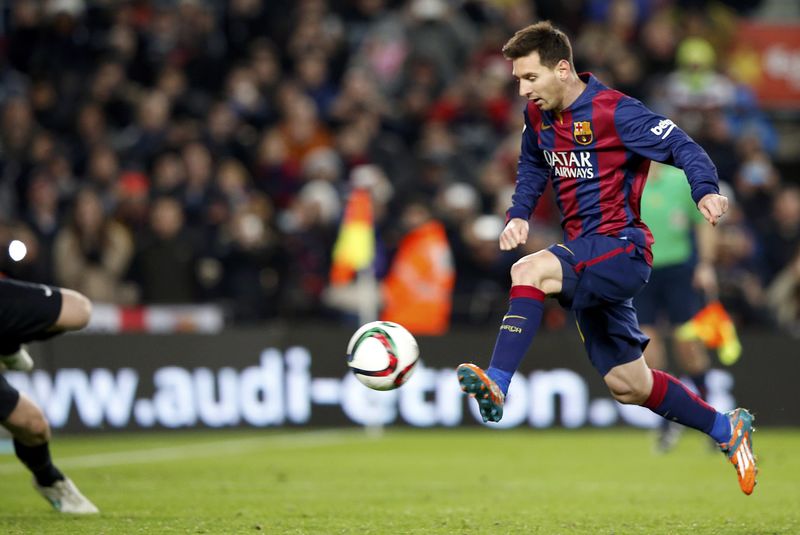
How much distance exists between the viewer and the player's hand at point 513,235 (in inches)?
258

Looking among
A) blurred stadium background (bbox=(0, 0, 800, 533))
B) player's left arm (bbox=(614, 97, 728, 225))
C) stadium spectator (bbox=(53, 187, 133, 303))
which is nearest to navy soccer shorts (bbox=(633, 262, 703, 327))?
blurred stadium background (bbox=(0, 0, 800, 533))

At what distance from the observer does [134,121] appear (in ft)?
55.6

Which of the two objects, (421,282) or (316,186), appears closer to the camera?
(421,282)

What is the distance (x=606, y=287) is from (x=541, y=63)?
1.11 meters

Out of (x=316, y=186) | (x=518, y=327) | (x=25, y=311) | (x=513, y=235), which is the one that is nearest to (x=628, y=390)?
(x=518, y=327)

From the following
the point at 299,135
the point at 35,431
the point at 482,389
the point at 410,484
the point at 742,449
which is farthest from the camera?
the point at 299,135

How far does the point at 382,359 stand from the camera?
6.62 m

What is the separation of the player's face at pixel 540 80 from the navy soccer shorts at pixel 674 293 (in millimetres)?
4899

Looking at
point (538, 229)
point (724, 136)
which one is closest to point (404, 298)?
point (538, 229)

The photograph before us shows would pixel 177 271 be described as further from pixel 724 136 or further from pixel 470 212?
pixel 724 136

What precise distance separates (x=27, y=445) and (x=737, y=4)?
13685 mm

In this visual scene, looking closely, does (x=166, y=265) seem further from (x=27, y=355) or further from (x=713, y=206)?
(x=713, y=206)

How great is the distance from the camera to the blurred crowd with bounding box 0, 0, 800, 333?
48.4 feet

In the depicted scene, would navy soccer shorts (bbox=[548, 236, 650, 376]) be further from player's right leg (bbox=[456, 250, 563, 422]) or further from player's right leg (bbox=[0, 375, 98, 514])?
player's right leg (bbox=[0, 375, 98, 514])
